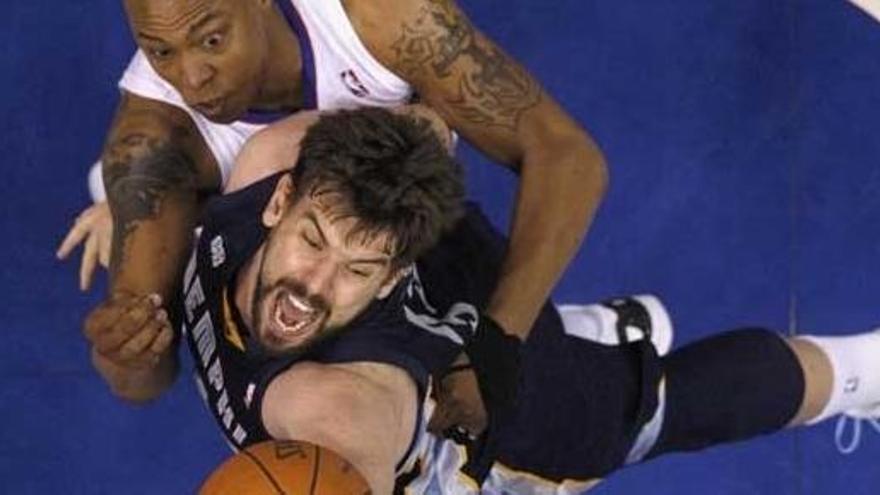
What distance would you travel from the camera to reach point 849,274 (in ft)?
8.97

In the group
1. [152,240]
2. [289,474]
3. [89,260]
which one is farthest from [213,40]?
[289,474]

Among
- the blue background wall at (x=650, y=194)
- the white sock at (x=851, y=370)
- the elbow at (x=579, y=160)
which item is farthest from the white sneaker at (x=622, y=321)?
the elbow at (x=579, y=160)

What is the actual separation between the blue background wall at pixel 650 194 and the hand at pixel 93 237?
35 centimetres

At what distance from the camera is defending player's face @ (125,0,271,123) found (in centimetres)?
194

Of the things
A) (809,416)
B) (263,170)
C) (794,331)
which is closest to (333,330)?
(263,170)

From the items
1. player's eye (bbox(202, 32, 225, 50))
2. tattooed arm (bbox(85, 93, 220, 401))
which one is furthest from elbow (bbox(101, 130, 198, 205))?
player's eye (bbox(202, 32, 225, 50))

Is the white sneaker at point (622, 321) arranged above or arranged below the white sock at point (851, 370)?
below

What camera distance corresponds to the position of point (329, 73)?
6.88 ft

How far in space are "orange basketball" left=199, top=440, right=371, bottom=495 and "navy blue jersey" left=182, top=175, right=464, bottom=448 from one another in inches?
6.2

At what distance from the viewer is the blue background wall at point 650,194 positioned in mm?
2666

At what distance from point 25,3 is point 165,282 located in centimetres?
96

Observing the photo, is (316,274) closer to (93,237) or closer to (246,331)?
(246,331)

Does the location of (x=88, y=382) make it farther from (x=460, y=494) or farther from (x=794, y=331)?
(x=794, y=331)

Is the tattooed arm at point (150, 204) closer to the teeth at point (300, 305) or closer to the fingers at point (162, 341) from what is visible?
the fingers at point (162, 341)
